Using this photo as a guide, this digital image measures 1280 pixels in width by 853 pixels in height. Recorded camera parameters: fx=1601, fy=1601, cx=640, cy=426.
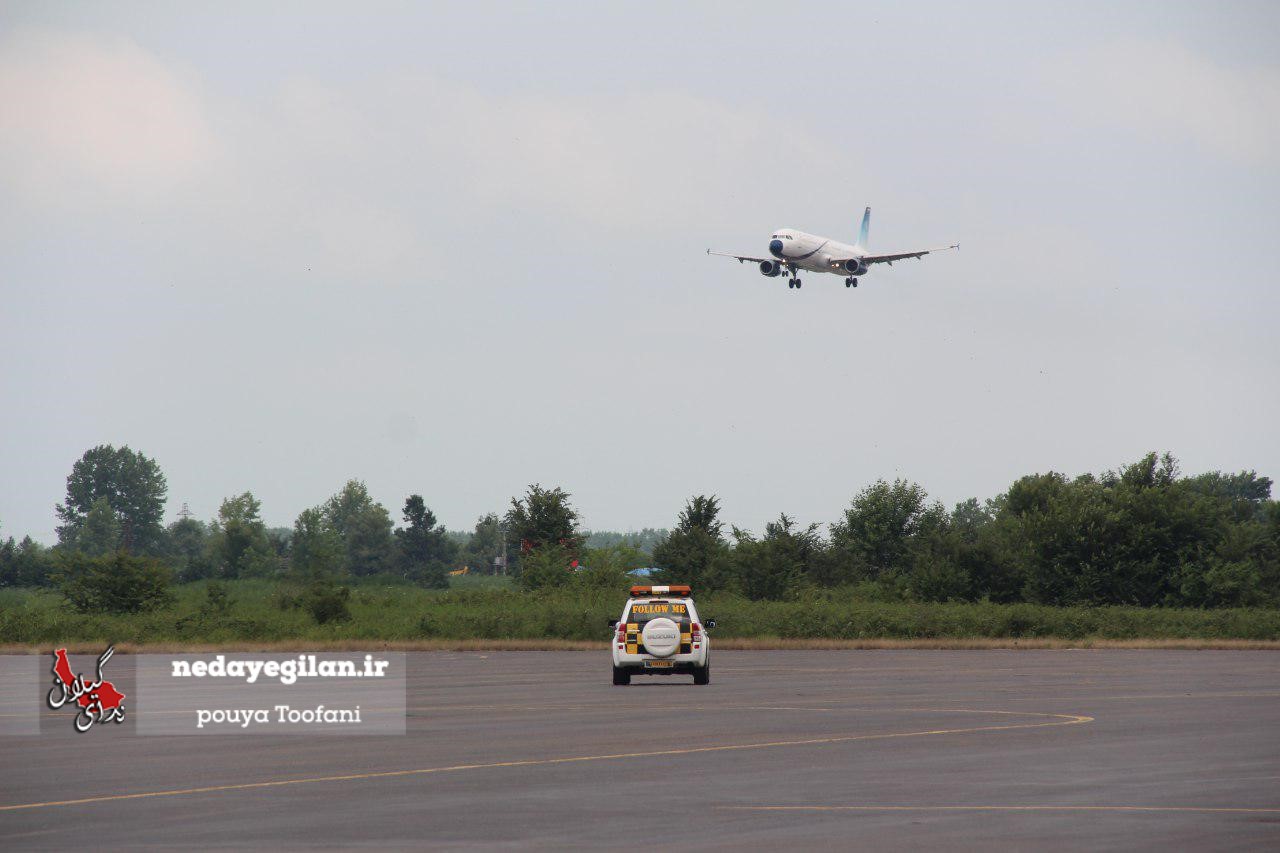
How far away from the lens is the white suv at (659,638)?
3381 centimetres

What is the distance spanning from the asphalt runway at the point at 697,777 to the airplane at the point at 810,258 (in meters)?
47.2

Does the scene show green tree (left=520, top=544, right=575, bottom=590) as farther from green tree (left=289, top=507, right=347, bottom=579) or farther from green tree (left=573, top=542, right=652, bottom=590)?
green tree (left=289, top=507, right=347, bottom=579)

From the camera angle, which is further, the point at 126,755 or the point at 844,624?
the point at 844,624

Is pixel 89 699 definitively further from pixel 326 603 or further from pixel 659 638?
pixel 326 603

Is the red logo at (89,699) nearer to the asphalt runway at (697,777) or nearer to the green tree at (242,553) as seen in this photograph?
the asphalt runway at (697,777)

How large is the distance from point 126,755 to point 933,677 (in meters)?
23.8

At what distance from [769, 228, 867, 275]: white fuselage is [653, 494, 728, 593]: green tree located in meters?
18.9

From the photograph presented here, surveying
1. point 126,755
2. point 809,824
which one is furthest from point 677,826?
point 126,755

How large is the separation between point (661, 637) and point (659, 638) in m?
0.06

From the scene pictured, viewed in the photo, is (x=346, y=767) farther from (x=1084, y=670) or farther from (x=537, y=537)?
(x=537, y=537)

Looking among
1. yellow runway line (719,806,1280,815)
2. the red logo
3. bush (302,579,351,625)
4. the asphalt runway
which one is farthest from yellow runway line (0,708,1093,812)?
bush (302,579,351,625)

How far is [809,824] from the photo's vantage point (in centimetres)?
1357

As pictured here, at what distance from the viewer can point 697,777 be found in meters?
17.3

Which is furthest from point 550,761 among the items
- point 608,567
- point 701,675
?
point 608,567
